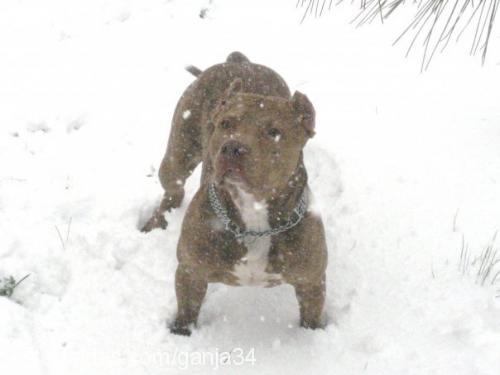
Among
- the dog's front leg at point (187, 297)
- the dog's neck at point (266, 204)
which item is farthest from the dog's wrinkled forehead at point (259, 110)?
the dog's front leg at point (187, 297)

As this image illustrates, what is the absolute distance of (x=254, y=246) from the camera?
2918 millimetres

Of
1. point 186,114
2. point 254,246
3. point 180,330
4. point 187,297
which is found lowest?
point 180,330

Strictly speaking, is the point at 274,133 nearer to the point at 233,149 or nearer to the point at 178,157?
the point at 233,149

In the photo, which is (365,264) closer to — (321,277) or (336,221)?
(336,221)

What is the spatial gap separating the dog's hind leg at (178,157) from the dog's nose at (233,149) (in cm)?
128

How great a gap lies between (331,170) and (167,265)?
53.8 inches

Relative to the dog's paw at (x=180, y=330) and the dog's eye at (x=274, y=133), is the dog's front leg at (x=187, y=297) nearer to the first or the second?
the dog's paw at (x=180, y=330)

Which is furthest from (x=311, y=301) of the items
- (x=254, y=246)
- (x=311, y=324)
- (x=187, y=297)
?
(x=187, y=297)

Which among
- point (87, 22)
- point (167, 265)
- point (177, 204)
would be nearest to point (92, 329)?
point (167, 265)

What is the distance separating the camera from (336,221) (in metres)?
4.02

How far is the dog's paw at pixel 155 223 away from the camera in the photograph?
13.6 feet

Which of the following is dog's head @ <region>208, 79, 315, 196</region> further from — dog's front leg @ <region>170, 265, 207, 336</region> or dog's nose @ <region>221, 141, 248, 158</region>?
dog's front leg @ <region>170, 265, 207, 336</region>

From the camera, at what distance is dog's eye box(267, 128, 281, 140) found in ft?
8.43

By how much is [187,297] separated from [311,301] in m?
0.65
